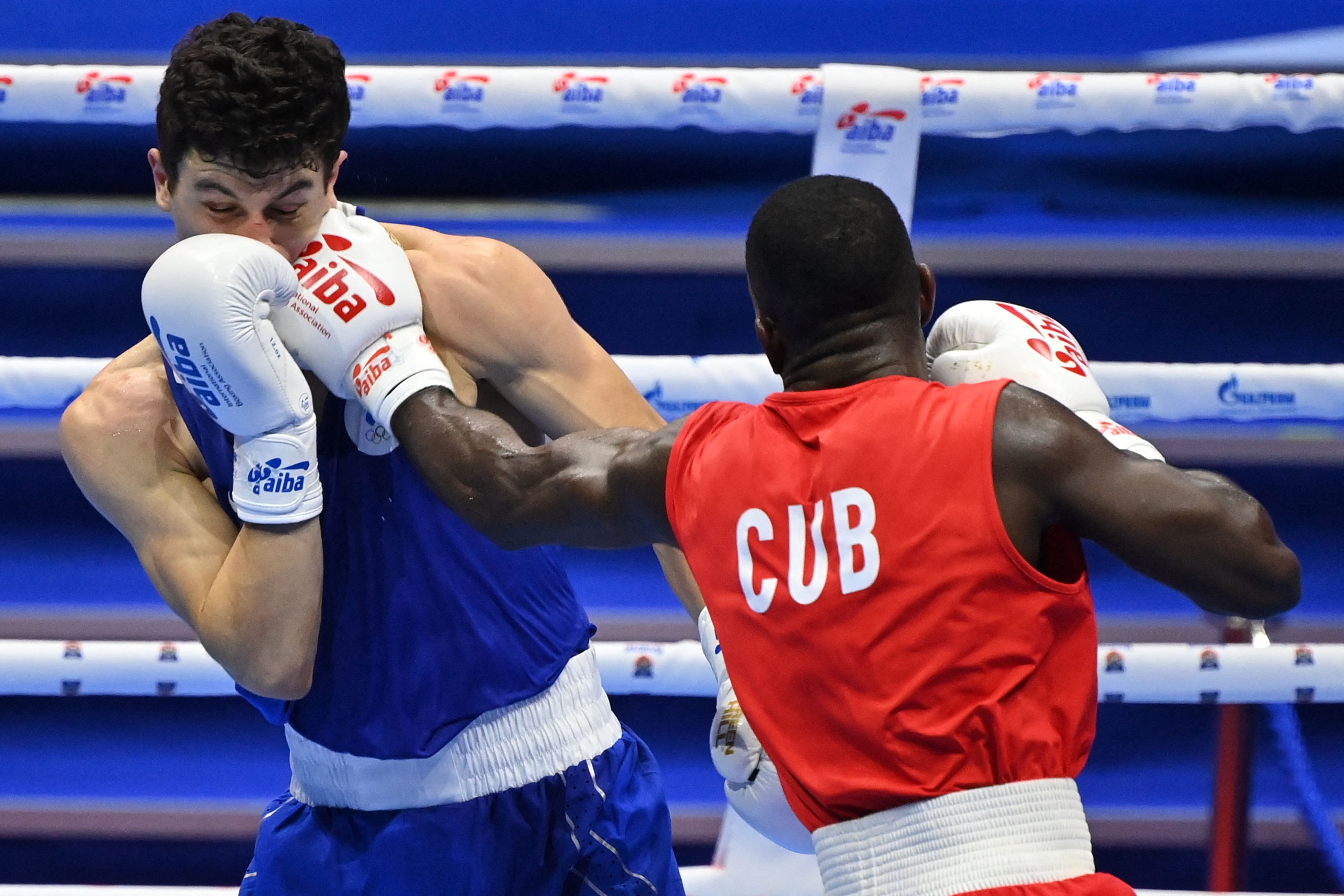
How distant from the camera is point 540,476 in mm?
1600

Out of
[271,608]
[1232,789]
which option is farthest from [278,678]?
[1232,789]

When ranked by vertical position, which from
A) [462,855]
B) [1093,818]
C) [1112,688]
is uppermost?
[462,855]

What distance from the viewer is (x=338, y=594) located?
174 cm

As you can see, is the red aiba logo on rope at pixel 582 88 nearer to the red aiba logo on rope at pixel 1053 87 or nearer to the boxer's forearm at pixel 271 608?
the red aiba logo on rope at pixel 1053 87

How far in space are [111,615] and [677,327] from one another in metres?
1.52

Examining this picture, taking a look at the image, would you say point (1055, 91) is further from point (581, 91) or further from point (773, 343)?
point (773, 343)

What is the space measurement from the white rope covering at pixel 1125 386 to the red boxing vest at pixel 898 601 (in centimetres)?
116

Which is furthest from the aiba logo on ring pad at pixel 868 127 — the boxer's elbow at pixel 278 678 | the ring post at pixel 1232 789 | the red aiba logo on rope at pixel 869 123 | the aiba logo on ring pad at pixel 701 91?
the boxer's elbow at pixel 278 678

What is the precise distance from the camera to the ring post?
2.73 meters

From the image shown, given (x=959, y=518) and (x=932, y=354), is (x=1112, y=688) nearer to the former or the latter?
(x=932, y=354)

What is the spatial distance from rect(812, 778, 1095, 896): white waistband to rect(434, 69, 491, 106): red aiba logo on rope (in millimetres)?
1758

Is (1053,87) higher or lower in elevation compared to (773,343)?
higher

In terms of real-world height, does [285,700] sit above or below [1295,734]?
above

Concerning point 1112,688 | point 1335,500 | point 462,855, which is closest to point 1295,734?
point 1112,688
